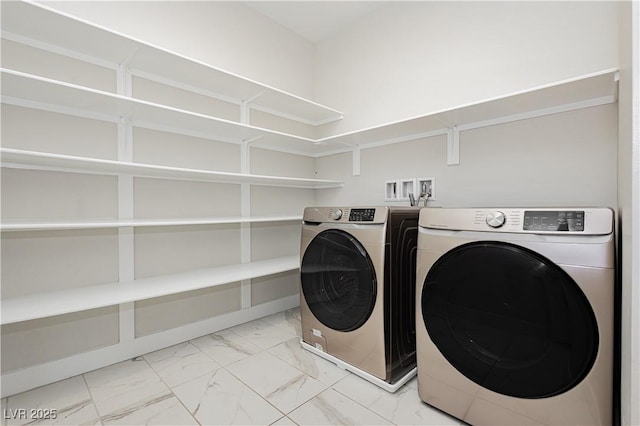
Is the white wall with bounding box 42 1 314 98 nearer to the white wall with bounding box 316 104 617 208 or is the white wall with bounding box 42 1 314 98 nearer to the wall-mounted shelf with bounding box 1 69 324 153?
the wall-mounted shelf with bounding box 1 69 324 153

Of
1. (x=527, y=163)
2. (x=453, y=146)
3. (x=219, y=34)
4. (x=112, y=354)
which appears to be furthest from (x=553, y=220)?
(x=219, y=34)

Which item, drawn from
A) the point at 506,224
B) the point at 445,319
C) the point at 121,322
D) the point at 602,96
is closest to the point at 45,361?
the point at 121,322

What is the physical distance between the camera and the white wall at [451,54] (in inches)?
60.0

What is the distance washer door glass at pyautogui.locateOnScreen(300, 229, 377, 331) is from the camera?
153 centimetres

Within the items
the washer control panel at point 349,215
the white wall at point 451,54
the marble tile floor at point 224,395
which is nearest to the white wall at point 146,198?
the marble tile floor at point 224,395

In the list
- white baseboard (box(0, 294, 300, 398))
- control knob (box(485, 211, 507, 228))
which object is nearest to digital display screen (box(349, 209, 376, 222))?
control knob (box(485, 211, 507, 228))

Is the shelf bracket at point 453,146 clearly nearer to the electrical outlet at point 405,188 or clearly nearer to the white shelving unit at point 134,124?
the white shelving unit at point 134,124

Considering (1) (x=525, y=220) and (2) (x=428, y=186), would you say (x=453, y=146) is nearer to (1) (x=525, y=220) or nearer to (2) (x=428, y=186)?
(2) (x=428, y=186)

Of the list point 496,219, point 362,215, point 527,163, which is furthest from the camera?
point 527,163

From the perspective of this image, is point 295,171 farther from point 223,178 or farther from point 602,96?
point 602,96

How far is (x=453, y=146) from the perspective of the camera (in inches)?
76.2

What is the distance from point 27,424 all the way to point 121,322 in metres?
0.58

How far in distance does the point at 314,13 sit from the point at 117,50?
4.99 feet

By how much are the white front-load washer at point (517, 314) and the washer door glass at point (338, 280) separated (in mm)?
285
